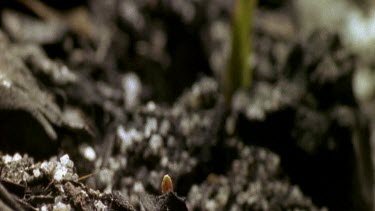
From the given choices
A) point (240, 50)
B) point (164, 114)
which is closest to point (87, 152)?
point (164, 114)

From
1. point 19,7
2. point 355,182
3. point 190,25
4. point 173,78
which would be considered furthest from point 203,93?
point 19,7

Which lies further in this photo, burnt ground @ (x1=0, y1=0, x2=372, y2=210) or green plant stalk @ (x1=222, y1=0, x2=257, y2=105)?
green plant stalk @ (x1=222, y1=0, x2=257, y2=105)

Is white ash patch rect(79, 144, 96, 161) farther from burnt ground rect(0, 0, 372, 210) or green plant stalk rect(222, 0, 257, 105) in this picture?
green plant stalk rect(222, 0, 257, 105)

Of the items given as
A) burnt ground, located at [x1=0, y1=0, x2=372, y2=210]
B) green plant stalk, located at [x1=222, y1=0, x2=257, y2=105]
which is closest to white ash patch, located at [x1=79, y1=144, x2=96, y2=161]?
burnt ground, located at [x1=0, y1=0, x2=372, y2=210]

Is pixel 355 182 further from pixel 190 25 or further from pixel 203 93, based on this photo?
pixel 190 25

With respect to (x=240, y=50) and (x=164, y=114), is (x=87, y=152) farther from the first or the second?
(x=240, y=50)

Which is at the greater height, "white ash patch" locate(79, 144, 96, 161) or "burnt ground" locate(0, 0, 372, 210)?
"burnt ground" locate(0, 0, 372, 210)
